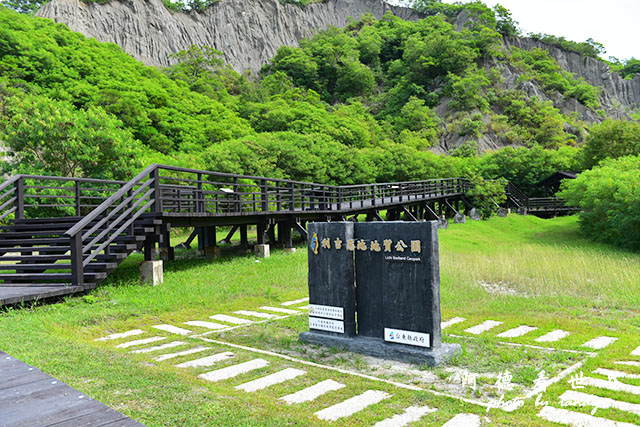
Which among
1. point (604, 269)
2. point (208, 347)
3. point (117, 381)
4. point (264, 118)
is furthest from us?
point (264, 118)

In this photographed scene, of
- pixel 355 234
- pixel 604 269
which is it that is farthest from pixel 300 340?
pixel 604 269

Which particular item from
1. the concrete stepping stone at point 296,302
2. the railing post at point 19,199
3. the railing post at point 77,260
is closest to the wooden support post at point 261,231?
the concrete stepping stone at point 296,302

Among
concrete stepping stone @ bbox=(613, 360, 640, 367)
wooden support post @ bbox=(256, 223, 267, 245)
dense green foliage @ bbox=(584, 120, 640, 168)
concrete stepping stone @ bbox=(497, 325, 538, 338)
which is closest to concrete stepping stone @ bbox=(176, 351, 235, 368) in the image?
concrete stepping stone @ bbox=(497, 325, 538, 338)

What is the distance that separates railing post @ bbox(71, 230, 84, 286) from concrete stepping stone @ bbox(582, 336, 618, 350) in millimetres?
8214

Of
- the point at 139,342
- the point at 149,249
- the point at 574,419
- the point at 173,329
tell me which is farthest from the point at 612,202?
the point at 139,342

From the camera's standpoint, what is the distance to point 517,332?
6.50m

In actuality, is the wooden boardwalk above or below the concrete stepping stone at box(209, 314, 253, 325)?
above

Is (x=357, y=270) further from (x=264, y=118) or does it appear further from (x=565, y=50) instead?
(x=565, y=50)

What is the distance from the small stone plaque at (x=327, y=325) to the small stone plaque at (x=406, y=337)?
684mm

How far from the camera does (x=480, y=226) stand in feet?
99.6

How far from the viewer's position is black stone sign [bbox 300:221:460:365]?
517 cm

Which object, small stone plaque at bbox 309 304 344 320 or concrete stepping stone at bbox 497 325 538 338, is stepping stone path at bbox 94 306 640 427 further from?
small stone plaque at bbox 309 304 344 320

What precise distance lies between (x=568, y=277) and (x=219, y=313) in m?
8.81

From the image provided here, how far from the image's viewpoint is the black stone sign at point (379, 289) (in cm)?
517
